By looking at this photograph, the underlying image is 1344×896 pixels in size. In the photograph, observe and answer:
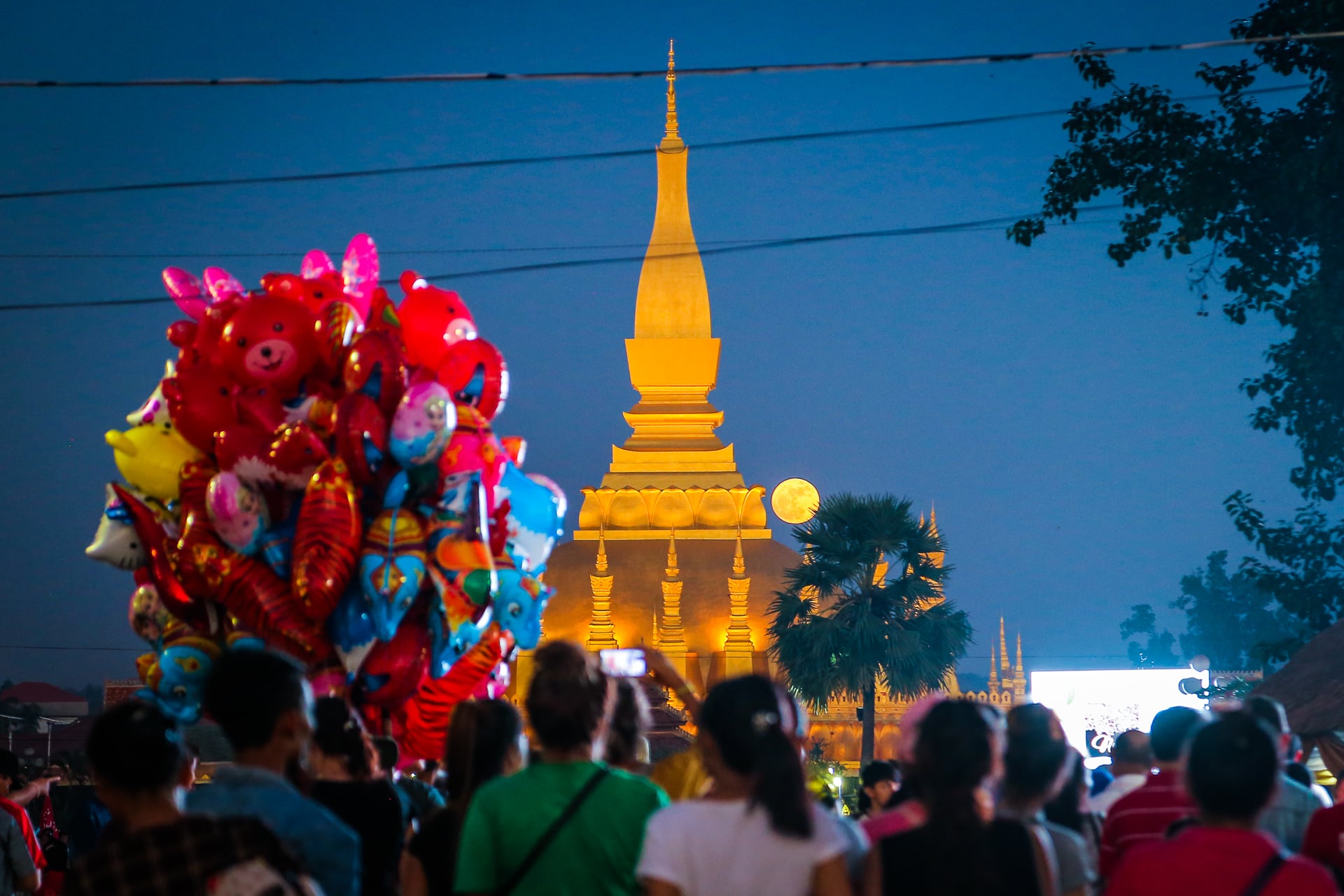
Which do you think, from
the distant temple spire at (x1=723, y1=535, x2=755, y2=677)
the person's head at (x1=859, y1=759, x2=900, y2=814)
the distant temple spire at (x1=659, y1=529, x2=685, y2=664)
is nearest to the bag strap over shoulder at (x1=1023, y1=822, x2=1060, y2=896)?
the person's head at (x1=859, y1=759, x2=900, y2=814)

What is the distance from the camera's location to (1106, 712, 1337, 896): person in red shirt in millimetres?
4121

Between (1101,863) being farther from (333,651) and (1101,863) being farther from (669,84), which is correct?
(669,84)

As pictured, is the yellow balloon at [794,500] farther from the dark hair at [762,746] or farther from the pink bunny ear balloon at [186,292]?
the dark hair at [762,746]

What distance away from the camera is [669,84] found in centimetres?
3344

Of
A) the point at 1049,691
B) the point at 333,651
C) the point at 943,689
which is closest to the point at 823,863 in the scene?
the point at 333,651

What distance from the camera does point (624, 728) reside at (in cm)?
557

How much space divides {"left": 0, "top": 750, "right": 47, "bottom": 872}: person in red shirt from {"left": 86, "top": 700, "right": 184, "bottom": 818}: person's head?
3.96 m

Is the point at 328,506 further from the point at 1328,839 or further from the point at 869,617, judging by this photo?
the point at 869,617

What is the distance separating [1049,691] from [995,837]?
63.1ft

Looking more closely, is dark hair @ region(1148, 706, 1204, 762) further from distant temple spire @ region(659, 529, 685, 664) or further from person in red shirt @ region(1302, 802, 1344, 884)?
distant temple spire @ region(659, 529, 685, 664)

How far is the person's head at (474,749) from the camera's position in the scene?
17.6ft

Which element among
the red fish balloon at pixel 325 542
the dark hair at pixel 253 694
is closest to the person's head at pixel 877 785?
the red fish balloon at pixel 325 542

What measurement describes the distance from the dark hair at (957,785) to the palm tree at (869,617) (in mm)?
19944

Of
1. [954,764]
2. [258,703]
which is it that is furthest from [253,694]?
[954,764]
